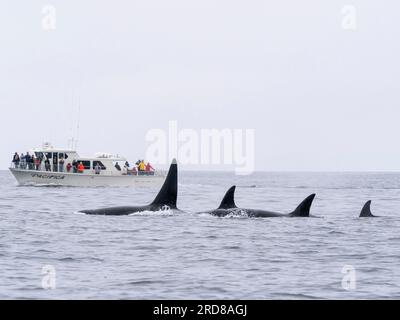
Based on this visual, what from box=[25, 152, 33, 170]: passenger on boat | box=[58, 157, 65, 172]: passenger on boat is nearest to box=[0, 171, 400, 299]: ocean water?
box=[58, 157, 65, 172]: passenger on boat

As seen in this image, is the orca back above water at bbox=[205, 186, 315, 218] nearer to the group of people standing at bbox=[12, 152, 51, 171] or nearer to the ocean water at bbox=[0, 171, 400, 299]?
the ocean water at bbox=[0, 171, 400, 299]

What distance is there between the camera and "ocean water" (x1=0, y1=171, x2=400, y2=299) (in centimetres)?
1573

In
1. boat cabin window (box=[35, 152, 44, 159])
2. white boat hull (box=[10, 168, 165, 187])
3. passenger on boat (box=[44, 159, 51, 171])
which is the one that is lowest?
white boat hull (box=[10, 168, 165, 187])

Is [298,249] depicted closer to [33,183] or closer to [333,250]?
[333,250]

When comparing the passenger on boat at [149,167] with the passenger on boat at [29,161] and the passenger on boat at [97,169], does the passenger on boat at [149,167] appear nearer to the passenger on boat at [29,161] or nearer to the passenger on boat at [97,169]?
the passenger on boat at [97,169]

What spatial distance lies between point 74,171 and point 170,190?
1572 inches

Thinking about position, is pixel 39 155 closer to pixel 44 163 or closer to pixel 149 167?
pixel 44 163

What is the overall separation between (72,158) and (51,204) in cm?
2826

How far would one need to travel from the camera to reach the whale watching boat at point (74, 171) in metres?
70.5

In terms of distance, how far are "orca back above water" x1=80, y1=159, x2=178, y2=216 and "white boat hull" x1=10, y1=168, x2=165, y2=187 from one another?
3731 centimetres

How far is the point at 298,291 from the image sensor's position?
15727mm

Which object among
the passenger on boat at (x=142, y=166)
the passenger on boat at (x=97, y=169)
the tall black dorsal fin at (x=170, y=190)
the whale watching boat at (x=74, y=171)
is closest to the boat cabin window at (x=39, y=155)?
the whale watching boat at (x=74, y=171)

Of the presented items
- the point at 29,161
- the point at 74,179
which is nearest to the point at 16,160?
the point at 29,161
